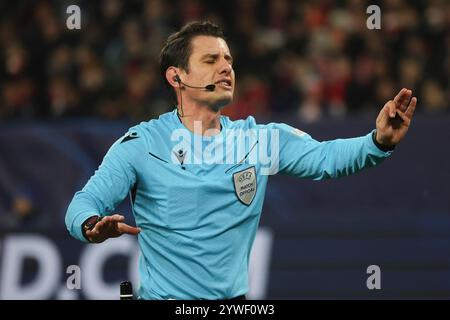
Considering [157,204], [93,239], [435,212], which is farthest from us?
[435,212]

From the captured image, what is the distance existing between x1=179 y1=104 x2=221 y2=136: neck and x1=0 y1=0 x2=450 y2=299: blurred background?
4.35 m

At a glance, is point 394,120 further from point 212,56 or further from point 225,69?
point 212,56

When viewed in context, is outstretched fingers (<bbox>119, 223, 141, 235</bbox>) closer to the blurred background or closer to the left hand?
the left hand

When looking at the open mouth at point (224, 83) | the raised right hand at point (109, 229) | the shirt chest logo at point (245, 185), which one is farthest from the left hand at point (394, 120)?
the raised right hand at point (109, 229)

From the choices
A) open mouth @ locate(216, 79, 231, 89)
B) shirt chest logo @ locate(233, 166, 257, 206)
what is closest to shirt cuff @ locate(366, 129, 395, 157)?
shirt chest logo @ locate(233, 166, 257, 206)

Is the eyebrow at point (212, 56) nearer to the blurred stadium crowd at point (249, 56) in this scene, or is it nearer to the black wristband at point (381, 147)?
the black wristband at point (381, 147)

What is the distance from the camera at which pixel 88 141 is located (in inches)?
409

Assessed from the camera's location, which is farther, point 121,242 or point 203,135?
point 121,242

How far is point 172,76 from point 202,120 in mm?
329

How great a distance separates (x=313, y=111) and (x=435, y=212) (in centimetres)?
217

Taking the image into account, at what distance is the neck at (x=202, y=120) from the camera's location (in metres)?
5.65

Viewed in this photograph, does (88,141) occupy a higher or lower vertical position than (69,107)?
lower

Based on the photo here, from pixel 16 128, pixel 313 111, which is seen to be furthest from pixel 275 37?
pixel 16 128
